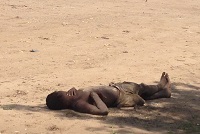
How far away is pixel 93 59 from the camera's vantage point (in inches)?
345

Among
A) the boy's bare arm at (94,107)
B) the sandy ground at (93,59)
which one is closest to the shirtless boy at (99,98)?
the boy's bare arm at (94,107)

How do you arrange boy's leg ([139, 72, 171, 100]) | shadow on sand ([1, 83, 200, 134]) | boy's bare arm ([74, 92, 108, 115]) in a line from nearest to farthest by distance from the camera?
1. shadow on sand ([1, 83, 200, 134])
2. boy's bare arm ([74, 92, 108, 115])
3. boy's leg ([139, 72, 171, 100])

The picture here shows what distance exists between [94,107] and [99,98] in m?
0.15

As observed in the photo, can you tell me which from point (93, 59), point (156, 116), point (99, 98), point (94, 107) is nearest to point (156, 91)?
point (156, 116)

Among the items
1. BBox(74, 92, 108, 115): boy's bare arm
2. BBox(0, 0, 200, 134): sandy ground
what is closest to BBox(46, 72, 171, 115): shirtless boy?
BBox(74, 92, 108, 115): boy's bare arm

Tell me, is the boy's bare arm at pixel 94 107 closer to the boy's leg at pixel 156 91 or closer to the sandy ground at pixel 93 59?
the sandy ground at pixel 93 59

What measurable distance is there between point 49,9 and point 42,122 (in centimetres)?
916

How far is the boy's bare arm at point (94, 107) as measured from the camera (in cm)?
563

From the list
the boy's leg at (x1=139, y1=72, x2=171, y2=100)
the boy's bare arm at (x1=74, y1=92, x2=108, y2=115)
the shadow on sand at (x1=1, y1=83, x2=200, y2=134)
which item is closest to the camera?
the shadow on sand at (x1=1, y1=83, x2=200, y2=134)

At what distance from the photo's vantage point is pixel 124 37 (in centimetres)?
1081

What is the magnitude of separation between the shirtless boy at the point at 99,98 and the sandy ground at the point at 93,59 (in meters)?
0.11

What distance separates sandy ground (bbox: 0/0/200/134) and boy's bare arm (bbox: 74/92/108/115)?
92 mm

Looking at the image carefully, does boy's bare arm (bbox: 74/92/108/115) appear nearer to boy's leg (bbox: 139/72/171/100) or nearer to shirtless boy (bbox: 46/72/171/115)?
shirtless boy (bbox: 46/72/171/115)

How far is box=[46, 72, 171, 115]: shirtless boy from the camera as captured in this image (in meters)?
5.70
